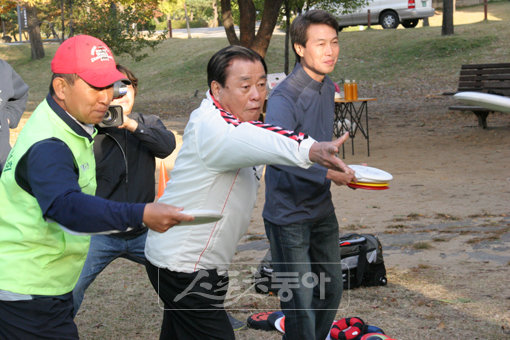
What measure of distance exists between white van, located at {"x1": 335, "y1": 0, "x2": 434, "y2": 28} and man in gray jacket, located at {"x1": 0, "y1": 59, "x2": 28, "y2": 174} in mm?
26611

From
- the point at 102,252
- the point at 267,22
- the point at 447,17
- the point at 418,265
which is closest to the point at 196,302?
the point at 102,252

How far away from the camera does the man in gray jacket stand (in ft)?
16.8

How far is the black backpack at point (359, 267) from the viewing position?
18.5ft

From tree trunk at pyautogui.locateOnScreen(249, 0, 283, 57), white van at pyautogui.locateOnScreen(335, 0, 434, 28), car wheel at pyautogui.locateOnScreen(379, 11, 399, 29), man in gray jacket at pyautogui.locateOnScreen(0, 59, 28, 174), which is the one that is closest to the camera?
man in gray jacket at pyautogui.locateOnScreen(0, 59, 28, 174)

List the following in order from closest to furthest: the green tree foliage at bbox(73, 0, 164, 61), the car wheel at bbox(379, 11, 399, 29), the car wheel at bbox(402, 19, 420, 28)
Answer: the green tree foliage at bbox(73, 0, 164, 61), the car wheel at bbox(379, 11, 399, 29), the car wheel at bbox(402, 19, 420, 28)

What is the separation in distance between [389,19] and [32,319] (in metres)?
31.1

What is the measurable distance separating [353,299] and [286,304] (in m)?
1.91

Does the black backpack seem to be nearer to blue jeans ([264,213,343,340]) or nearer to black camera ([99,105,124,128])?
blue jeans ([264,213,343,340])

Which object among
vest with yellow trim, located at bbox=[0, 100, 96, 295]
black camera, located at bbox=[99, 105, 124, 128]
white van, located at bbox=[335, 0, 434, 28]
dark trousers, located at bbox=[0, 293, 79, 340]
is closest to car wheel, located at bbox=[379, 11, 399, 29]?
white van, located at bbox=[335, 0, 434, 28]

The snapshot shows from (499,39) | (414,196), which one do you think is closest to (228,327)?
(414,196)

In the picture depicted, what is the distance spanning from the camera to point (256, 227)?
8.15 meters

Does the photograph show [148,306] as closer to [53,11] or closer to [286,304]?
[286,304]

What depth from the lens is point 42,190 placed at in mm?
2291

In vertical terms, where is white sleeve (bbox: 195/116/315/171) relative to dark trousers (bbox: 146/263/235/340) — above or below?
above
